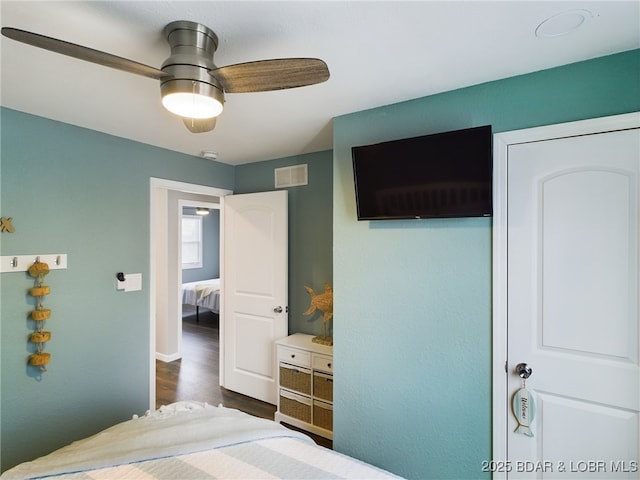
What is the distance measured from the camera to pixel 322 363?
260 centimetres

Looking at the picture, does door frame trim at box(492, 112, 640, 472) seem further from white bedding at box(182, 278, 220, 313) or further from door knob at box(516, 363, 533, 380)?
white bedding at box(182, 278, 220, 313)

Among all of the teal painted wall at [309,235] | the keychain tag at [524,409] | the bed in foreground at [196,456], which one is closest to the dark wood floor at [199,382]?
the teal painted wall at [309,235]

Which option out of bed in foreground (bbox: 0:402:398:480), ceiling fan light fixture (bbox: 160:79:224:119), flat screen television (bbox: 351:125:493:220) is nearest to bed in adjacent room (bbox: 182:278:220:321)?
bed in foreground (bbox: 0:402:398:480)

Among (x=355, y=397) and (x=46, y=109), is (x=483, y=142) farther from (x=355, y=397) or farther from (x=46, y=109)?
(x=46, y=109)

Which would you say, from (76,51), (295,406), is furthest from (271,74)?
(295,406)

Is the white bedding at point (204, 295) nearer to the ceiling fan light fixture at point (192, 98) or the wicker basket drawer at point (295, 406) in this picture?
the wicker basket drawer at point (295, 406)

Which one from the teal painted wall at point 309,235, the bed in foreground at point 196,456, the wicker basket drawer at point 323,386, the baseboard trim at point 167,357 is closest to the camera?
the bed in foreground at point 196,456

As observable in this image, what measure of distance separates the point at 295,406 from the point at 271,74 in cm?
258

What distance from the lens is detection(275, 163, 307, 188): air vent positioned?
10.2ft

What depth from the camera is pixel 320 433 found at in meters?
2.64

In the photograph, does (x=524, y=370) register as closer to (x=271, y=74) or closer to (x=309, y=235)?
(x=271, y=74)

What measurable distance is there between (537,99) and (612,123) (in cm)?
32

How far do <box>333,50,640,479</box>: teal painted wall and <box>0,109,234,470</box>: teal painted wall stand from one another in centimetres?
168

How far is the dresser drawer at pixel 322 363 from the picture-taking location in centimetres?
258
